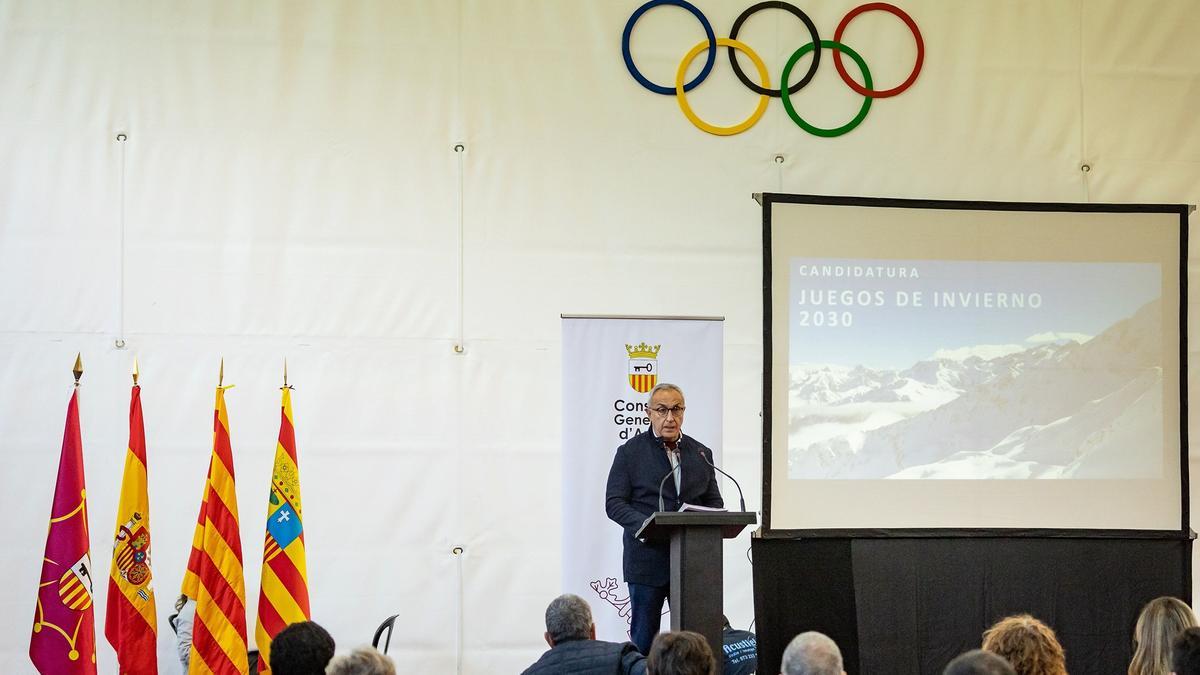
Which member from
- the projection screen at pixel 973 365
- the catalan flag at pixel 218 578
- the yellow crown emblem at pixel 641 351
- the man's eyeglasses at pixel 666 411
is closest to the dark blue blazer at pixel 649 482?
the man's eyeglasses at pixel 666 411

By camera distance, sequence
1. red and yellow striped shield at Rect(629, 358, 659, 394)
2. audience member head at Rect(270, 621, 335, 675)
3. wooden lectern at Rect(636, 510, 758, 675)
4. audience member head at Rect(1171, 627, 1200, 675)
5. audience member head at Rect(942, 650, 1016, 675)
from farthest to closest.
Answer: red and yellow striped shield at Rect(629, 358, 659, 394) < wooden lectern at Rect(636, 510, 758, 675) < audience member head at Rect(270, 621, 335, 675) < audience member head at Rect(1171, 627, 1200, 675) < audience member head at Rect(942, 650, 1016, 675)

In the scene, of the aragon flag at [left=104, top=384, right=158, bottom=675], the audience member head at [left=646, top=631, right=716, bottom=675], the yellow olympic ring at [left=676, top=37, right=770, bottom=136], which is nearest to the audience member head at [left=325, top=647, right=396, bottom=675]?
the audience member head at [left=646, top=631, right=716, bottom=675]

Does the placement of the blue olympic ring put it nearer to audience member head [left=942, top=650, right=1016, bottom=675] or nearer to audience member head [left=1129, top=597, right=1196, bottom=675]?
audience member head [left=1129, top=597, right=1196, bottom=675]

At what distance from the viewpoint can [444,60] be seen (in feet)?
21.4

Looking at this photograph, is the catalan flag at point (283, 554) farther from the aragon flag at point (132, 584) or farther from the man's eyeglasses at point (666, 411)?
the man's eyeglasses at point (666, 411)

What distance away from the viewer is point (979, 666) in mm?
2658

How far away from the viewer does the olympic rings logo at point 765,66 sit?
261 inches

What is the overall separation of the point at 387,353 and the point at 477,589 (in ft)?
4.19

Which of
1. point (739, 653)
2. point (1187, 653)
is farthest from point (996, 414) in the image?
point (1187, 653)

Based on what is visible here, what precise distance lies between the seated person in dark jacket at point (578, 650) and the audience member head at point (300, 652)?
2.43 feet

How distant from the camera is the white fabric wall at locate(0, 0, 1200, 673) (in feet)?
20.3

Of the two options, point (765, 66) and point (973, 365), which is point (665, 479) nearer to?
point (973, 365)

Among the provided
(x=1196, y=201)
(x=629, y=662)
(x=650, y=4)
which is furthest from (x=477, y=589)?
(x=1196, y=201)

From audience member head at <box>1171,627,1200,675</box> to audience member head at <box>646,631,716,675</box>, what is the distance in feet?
3.82
